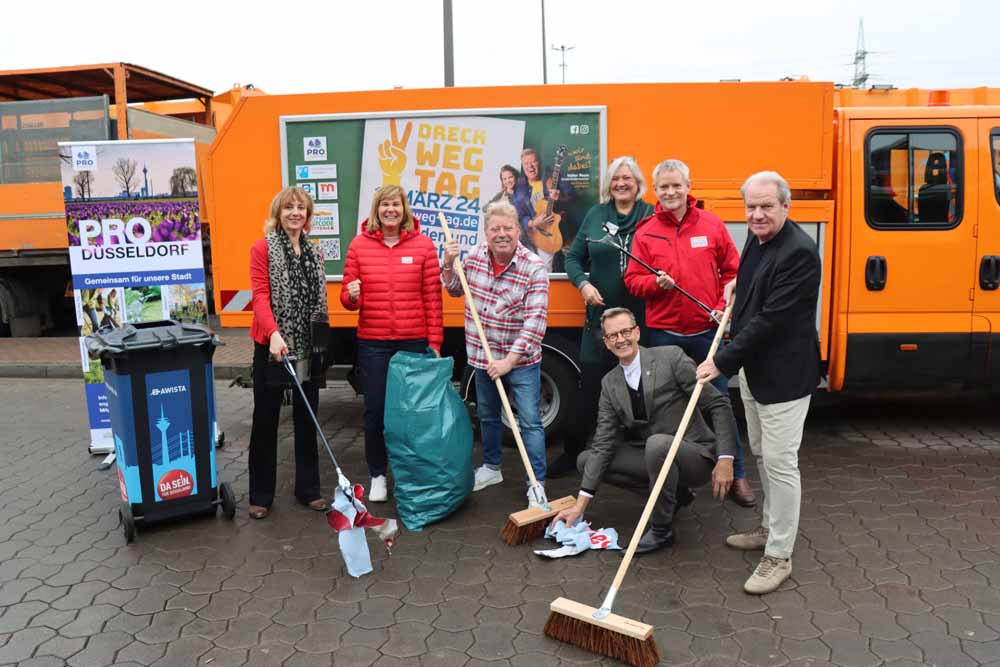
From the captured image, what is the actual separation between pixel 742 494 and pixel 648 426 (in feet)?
3.00

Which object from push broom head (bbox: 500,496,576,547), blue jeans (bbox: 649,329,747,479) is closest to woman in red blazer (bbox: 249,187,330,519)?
push broom head (bbox: 500,496,576,547)

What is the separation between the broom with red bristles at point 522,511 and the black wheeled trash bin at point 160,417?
1412 millimetres

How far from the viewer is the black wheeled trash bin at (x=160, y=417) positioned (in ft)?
13.4

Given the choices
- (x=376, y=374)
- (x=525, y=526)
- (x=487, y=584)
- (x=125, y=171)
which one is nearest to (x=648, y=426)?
(x=525, y=526)

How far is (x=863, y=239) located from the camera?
16.8ft

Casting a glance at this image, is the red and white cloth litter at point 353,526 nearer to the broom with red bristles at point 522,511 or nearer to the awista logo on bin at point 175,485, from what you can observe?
the broom with red bristles at point 522,511

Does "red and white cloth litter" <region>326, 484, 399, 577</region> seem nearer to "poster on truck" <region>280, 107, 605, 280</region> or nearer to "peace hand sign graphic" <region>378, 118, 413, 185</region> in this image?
"poster on truck" <region>280, 107, 605, 280</region>

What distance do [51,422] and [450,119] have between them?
4429mm

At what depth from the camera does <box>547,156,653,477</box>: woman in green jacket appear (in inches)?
178

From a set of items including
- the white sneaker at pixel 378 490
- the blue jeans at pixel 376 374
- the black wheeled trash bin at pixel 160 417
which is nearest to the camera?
the black wheeled trash bin at pixel 160 417

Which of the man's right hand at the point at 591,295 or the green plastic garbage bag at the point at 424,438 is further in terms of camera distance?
the man's right hand at the point at 591,295

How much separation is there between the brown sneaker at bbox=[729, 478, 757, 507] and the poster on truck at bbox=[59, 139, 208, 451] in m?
3.84

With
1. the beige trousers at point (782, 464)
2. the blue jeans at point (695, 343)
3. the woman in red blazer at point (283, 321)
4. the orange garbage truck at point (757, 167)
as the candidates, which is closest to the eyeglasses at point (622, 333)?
the beige trousers at point (782, 464)

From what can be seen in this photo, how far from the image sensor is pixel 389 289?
4.39 meters
